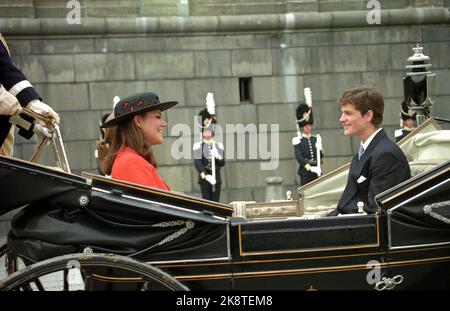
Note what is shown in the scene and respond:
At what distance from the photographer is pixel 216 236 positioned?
5043 mm

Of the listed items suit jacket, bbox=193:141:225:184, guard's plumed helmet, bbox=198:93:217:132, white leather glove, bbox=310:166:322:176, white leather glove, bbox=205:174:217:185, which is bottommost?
white leather glove, bbox=205:174:217:185

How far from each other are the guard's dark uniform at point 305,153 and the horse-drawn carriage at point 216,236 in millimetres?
10937

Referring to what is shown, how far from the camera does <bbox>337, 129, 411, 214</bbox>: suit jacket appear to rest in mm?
5578

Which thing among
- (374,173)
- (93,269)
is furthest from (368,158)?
(93,269)

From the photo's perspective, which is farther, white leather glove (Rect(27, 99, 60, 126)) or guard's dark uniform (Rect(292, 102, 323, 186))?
guard's dark uniform (Rect(292, 102, 323, 186))

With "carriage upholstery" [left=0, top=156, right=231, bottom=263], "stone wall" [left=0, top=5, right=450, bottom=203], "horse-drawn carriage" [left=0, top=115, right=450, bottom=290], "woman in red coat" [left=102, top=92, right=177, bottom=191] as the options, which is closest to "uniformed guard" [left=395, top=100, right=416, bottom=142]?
"stone wall" [left=0, top=5, right=450, bottom=203]

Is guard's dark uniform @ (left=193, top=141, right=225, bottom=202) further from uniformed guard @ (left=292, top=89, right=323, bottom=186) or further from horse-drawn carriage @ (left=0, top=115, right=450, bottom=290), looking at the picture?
horse-drawn carriage @ (left=0, top=115, right=450, bottom=290)

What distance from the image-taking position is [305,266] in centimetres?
505

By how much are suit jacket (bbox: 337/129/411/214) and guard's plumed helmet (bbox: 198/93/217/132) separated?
1028cm

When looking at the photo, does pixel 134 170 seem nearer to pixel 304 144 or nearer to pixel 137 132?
pixel 137 132

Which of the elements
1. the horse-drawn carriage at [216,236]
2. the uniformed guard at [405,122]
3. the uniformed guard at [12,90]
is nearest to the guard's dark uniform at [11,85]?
the uniformed guard at [12,90]

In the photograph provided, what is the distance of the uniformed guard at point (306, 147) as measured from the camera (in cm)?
1616
